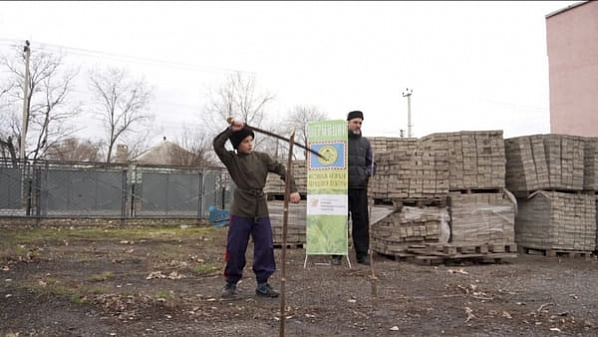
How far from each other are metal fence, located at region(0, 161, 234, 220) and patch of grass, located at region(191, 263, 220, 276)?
940 centimetres

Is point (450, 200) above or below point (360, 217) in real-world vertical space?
above

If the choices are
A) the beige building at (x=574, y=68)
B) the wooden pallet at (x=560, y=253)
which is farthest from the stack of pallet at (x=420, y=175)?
the beige building at (x=574, y=68)

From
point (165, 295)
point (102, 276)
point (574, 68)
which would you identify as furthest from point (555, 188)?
point (574, 68)

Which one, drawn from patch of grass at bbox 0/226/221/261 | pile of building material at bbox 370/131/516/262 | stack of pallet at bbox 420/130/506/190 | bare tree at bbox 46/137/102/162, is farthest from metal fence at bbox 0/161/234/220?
bare tree at bbox 46/137/102/162

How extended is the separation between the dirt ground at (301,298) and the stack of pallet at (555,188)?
1.26ft

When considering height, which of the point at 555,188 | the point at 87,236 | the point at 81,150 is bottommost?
the point at 87,236

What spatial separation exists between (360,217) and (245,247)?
2.95m

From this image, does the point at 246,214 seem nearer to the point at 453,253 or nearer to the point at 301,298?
the point at 301,298

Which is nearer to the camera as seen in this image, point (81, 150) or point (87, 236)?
point (87, 236)

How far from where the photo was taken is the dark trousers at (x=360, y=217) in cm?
789

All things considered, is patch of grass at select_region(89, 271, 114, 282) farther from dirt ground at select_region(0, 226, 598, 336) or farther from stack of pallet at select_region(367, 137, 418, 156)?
stack of pallet at select_region(367, 137, 418, 156)

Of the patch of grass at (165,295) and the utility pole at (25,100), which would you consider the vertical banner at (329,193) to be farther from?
the utility pole at (25,100)

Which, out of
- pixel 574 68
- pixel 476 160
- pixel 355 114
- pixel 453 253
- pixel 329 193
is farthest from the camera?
pixel 574 68

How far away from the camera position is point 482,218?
8.21 meters
